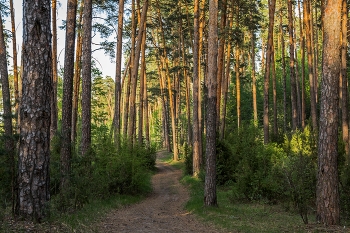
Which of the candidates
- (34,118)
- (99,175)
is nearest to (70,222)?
(34,118)

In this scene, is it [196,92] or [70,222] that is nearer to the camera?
[70,222]

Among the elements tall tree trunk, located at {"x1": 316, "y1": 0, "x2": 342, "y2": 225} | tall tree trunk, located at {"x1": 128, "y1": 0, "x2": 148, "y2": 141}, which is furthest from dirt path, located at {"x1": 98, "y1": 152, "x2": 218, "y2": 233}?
tall tree trunk, located at {"x1": 128, "y1": 0, "x2": 148, "y2": 141}

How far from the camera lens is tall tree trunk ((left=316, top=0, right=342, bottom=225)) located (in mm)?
8461

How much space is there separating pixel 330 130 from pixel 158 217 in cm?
610

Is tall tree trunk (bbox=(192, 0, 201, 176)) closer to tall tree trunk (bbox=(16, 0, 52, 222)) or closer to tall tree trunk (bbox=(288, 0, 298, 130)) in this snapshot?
tall tree trunk (bbox=(288, 0, 298, 130))

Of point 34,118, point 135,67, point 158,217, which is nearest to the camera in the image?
point 34,118

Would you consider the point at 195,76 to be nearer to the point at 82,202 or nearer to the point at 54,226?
the point at 82,202

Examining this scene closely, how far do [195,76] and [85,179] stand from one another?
11188 millimetres

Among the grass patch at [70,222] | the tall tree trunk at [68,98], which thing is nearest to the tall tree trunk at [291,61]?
the grass patch at [70,222]

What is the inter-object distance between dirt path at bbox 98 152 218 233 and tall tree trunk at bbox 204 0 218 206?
1.10 metres

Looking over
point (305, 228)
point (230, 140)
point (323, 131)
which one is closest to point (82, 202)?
point (305, 228)

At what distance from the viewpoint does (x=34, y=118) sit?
671cm

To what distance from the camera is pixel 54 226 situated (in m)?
6.74

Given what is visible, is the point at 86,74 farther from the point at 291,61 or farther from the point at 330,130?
the point at 291,61
